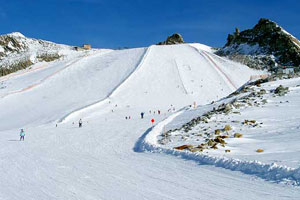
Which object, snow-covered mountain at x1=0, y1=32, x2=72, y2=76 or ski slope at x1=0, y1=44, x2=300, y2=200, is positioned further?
snow-covered mountain at x1=0, y1=32, x2=72, y2=76

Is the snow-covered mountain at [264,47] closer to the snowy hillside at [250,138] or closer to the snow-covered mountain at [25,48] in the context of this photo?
the snowy hillside at [250,138]

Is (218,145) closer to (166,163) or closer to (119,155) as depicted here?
(166,163)

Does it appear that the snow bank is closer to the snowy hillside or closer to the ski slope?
the snowy hillside

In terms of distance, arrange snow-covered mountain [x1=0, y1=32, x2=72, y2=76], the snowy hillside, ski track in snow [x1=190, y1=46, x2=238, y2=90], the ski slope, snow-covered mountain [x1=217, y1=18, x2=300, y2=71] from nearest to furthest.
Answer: the ski slope < the snowy hillside < ski track in snow [x1=190, y1=46, x2=238, y2=90] < snow-covered mountain [x1=217, y1=18, x2=300, y2=71] < snow-covered mountain [x1=0, y1=32, x2=72, y2=76]

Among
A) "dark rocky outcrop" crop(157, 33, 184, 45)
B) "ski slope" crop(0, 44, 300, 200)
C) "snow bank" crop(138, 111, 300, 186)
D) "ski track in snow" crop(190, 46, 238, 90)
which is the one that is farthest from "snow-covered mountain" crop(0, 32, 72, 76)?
Result: "snow bank" crop(138, 111, 300, 186)

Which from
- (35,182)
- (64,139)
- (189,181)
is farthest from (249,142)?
(64,139)

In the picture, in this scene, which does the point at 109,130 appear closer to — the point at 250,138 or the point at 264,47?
the point at 250,138

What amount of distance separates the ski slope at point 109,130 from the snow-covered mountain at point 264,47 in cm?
462

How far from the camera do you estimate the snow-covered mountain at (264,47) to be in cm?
5653

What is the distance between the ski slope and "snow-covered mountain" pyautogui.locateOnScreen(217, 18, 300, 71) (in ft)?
15.2

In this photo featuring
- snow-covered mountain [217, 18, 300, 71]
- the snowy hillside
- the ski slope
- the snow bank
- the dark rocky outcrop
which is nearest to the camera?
the snow bank

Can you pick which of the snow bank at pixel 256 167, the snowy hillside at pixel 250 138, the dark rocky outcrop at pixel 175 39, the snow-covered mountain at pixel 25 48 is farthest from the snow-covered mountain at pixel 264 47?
the snow-covered mountain at pixel 25 48

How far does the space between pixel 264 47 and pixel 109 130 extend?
5239 centimetres

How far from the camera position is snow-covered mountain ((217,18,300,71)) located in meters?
56.5
